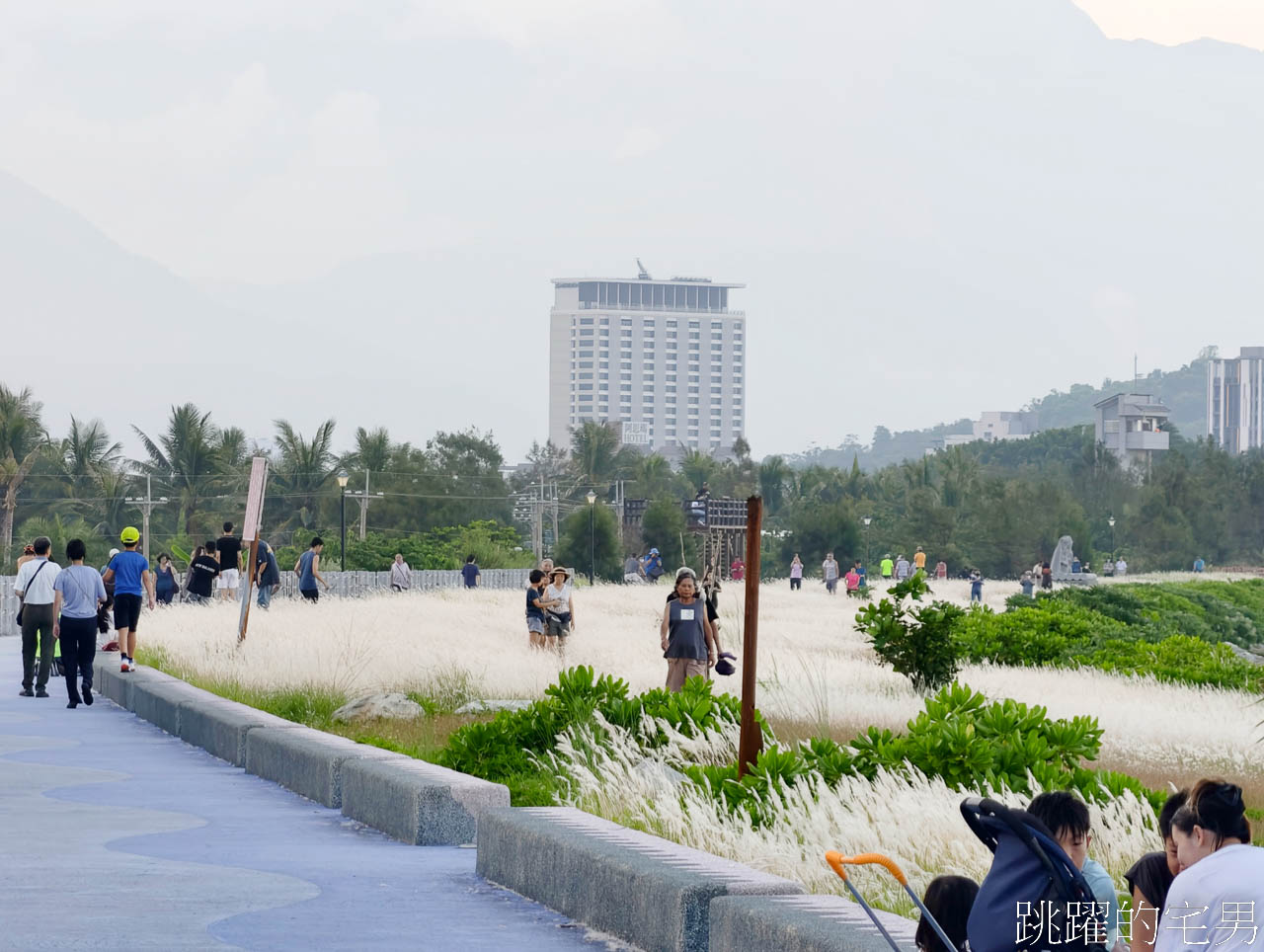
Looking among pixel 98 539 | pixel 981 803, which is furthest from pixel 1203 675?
pixel 98 539

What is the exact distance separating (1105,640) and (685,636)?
17593mm

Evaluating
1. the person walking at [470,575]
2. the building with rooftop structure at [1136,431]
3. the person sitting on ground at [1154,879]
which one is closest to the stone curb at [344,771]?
the person sitting on ground at [1154,879]

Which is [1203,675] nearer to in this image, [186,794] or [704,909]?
[186,794]

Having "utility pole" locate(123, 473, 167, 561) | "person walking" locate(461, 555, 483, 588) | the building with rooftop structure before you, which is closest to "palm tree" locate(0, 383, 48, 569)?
"utility pole" locate(123, 473, 167, 561)

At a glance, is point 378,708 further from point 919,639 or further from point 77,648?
point 919,639

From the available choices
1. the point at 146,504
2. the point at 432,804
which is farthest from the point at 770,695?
the point at 146,504

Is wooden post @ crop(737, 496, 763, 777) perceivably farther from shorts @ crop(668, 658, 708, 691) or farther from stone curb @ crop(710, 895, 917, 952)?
shorts @ crop(668, 658, 708, 691)

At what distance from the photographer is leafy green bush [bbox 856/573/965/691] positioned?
2322cm

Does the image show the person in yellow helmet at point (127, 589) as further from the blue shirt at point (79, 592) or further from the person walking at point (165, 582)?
the person walking at point (165, 582)

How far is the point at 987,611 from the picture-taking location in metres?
33.5

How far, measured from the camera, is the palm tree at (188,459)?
89.8 meters

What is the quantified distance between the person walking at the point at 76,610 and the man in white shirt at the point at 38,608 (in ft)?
0.50

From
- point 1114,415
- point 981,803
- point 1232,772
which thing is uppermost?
point 1114,415

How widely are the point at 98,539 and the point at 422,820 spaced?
75.3 m
